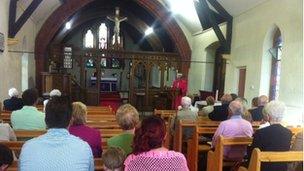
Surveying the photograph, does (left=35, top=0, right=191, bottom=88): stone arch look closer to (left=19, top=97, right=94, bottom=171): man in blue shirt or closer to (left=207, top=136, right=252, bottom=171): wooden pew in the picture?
(left=207, top=136, right=252, bottom=171): wooden pew

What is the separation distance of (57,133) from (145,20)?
541 inches

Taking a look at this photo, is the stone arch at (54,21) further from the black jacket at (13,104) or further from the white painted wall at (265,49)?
the black jacket at (13,104)

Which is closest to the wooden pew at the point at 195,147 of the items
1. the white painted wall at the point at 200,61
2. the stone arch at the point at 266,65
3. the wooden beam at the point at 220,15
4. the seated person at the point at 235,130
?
the seated person at the point at 235,130

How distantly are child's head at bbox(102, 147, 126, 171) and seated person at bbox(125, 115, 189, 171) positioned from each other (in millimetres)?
52

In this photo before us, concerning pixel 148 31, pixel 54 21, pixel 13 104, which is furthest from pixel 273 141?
pixel 148 31

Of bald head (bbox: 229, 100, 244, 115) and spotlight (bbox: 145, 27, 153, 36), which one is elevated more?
spotlight (bbox: 145, 27, 153, 36)

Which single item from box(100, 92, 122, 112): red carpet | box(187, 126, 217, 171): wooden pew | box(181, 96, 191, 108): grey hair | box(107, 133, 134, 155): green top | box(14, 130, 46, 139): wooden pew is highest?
box(181, 96, 191, 108): grey hair

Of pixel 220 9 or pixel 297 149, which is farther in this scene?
pixel 220 9

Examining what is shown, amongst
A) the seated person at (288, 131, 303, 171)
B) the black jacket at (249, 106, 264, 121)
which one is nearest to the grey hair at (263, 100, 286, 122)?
the seated person at (288, 131, 303, 171)

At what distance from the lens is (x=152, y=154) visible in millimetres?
2227

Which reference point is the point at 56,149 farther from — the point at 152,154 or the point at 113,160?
the point at 152,154

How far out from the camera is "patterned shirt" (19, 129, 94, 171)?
205cm

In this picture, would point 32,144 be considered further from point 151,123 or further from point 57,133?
point 151,123

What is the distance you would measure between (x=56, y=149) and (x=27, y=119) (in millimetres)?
2203
